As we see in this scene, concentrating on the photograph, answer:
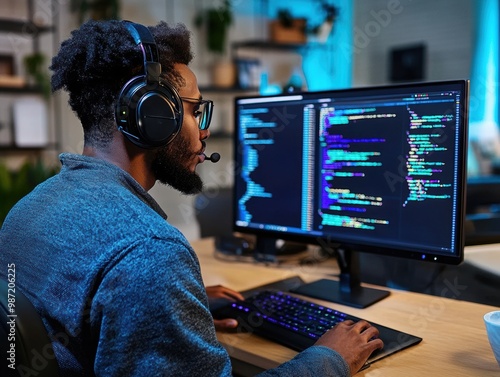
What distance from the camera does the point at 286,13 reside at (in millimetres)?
4926

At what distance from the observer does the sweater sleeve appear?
73cm

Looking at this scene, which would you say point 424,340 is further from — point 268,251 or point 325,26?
point 325,26

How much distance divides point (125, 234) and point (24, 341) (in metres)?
0.19

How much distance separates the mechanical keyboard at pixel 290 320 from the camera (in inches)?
41.5

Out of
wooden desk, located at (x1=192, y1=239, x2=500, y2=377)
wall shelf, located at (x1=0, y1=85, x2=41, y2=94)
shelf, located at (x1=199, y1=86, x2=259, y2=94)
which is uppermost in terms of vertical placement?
shelf, located at (x1=199, y1=86, x2=259, y2=94)

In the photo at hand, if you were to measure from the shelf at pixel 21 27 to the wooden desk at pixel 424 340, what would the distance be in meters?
2.77

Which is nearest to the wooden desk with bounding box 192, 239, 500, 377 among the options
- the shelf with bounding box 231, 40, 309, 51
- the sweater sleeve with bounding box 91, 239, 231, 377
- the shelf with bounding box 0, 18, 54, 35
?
the sweater sleeve with bounding box 91, 239, 231, 377

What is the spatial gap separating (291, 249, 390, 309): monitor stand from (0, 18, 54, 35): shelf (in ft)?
9.77

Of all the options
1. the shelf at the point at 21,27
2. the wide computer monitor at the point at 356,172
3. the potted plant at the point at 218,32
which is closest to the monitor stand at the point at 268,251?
the wide computer monitor at the point at 356,172

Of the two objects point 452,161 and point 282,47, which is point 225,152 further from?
point 452,161

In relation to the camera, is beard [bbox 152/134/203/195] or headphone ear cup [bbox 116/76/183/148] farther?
beard [bbox 152/134/203/195]

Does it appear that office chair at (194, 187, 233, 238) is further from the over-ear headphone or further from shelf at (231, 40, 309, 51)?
shelf at (231, 40, 309, 51)

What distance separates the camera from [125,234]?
0.77 meters

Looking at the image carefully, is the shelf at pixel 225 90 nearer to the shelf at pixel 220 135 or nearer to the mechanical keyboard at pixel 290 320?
the shelf at pixel 220 135
